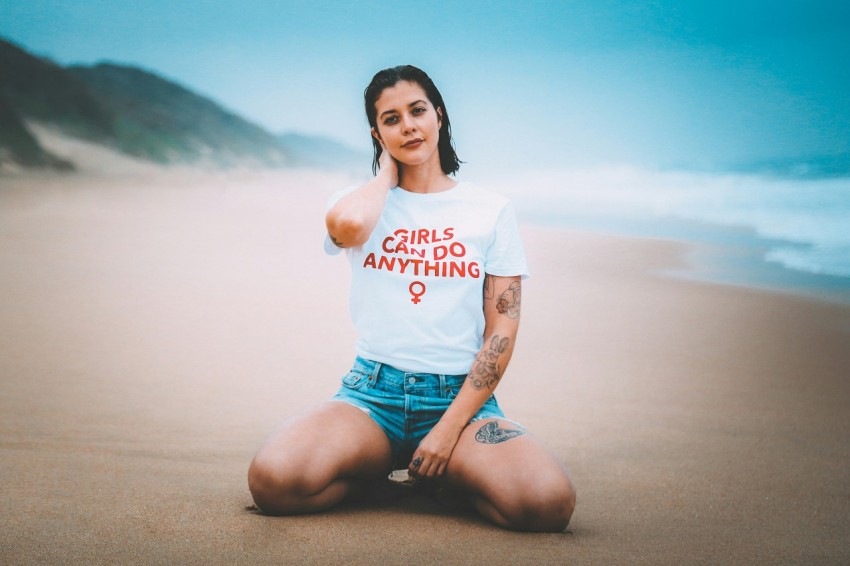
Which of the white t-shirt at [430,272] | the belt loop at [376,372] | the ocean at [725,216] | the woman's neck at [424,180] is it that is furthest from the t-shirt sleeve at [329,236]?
the ocean at [725,216]

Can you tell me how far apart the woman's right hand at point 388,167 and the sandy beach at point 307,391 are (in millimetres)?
842

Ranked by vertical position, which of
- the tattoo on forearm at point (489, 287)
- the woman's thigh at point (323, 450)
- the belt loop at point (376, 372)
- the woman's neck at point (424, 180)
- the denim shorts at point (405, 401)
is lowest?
the woman's thigh at point (323, 450)

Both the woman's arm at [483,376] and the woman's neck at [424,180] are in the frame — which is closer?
the woman's arm at [483,376]

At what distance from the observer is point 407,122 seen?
1.83 metres

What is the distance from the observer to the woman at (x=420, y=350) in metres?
1.60

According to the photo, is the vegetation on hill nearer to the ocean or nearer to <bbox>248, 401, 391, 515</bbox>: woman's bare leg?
the ocean

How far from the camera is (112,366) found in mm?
3221

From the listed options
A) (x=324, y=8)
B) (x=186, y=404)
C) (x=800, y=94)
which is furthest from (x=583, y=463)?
(x=800, y=94)

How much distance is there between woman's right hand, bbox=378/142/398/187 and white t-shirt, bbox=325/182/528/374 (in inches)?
2.3

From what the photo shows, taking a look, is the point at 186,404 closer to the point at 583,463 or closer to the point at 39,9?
the point at 583,463

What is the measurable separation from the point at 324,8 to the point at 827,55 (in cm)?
501

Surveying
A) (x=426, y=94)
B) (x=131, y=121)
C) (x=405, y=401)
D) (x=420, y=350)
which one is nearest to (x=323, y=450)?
(x=405, y=401)

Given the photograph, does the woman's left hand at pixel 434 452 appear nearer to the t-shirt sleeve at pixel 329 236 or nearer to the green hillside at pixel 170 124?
the t-shirt sleeve at pixel 329 236

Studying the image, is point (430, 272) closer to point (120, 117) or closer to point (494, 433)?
point (494, 433)
